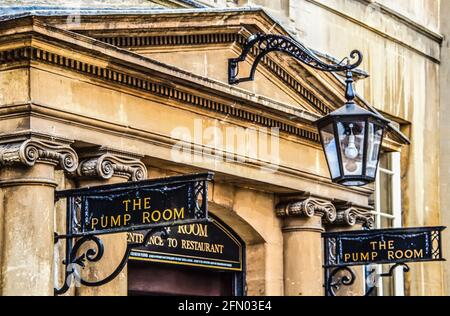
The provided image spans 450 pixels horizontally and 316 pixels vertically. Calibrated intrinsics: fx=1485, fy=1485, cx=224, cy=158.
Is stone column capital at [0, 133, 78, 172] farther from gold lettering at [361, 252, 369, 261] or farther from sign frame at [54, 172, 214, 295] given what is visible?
gold lettering at [361, 252, 369, 261]

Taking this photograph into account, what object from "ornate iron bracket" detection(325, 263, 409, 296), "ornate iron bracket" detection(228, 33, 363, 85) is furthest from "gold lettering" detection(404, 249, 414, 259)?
"ornate iron bracket" detection(228, 33, 363, 85)

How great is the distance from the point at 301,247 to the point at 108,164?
10.7ft

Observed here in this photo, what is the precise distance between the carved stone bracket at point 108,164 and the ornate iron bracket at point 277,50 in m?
1.64

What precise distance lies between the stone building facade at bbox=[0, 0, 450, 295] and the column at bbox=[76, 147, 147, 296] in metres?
0.01

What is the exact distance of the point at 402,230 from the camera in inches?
574

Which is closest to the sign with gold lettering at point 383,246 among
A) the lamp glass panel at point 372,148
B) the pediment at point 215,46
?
the pediment at point 215,46

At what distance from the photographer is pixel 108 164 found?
12.3 metres

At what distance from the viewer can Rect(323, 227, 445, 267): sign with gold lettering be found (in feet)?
47.4

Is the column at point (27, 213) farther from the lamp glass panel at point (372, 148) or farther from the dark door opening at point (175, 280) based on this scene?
the lamp glass panel at point (372, 148)

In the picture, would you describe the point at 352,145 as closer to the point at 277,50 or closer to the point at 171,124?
the point at 277,50

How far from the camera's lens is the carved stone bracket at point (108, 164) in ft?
40.1

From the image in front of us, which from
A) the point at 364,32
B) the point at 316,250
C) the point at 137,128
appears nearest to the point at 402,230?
the point at 316,250

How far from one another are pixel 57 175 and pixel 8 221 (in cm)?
70
